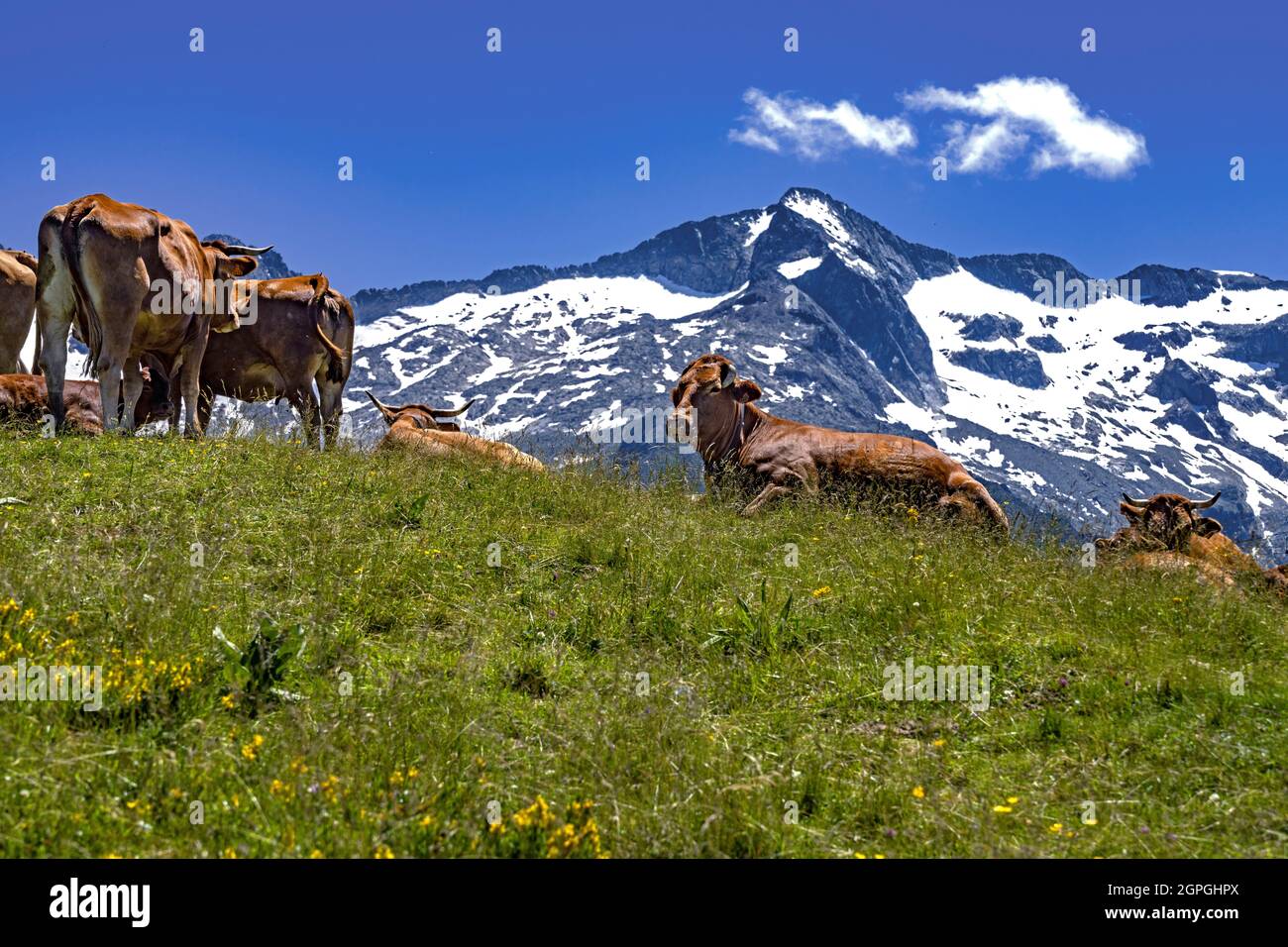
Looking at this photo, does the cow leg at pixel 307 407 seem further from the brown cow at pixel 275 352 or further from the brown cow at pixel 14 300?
the brown cow at pixel 14 300

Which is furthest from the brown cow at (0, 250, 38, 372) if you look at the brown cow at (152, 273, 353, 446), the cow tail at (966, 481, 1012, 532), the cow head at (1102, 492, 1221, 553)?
the cow head at (1102, 492, 1221, 553)

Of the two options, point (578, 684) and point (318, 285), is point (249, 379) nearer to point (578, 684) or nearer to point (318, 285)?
point (318, 285)

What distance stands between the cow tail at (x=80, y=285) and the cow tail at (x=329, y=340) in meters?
5.80

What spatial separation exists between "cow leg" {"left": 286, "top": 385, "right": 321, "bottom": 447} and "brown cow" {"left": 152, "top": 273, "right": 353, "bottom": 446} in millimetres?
19

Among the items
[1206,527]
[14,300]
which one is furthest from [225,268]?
[1206,527]

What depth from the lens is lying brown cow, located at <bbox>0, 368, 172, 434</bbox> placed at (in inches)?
632

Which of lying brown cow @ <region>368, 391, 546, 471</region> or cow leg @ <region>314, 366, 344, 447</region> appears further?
cow leg @ <region>314, 366, 344, 447</region>

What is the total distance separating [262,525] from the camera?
369 inches

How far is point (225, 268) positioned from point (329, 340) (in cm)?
315

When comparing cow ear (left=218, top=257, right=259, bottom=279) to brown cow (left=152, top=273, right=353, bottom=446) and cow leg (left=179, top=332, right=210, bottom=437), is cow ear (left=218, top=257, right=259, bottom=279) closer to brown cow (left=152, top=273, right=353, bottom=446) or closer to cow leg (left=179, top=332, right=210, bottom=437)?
brown cow (left=152, top=273, right=353, bottom=446)

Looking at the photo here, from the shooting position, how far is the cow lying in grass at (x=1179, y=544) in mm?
11836
